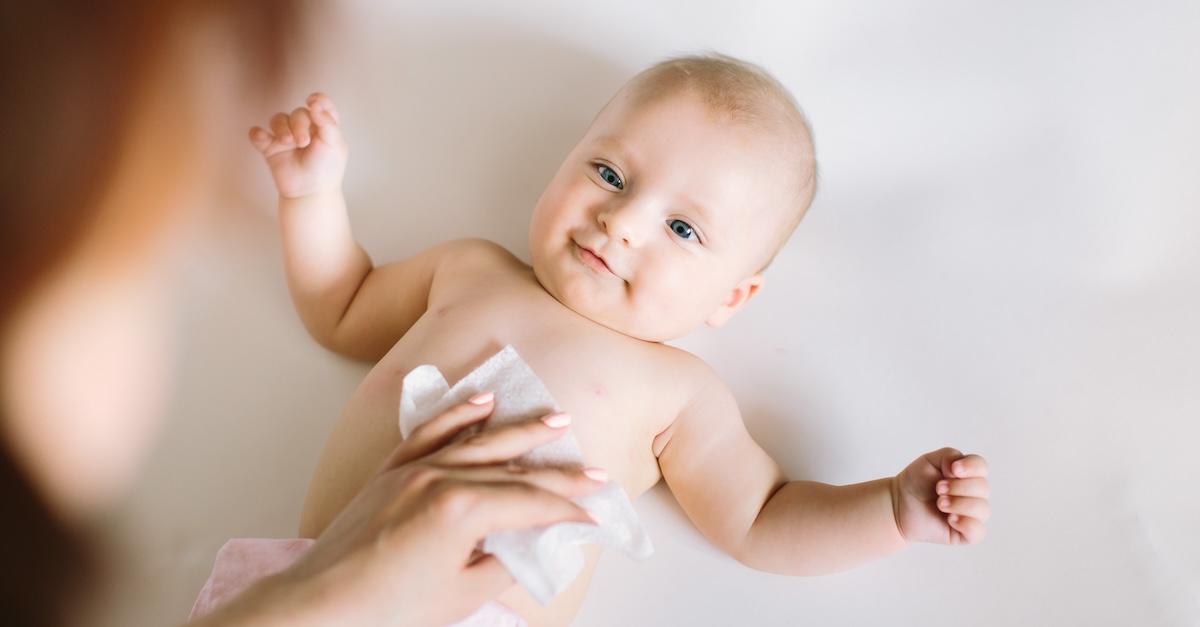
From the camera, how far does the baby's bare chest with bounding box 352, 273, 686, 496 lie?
1243 mm

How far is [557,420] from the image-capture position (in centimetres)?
109

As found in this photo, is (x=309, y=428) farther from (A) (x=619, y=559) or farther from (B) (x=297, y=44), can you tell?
(B) (x=297, y=44)

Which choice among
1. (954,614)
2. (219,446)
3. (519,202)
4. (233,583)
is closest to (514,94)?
(519,202)

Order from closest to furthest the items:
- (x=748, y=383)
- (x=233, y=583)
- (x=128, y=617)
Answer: (x=233, y=583) < (x=128, y=617) < (x=748, y=383)

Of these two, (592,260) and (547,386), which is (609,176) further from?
(547,386)

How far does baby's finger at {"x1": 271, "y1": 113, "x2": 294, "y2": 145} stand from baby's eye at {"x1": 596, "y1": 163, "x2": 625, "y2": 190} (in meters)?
0.46

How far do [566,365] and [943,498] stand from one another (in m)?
0.51

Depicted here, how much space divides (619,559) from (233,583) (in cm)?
51

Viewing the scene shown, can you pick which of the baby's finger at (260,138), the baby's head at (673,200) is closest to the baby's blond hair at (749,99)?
the baby's head at (673,200)

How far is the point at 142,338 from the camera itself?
1.42 m

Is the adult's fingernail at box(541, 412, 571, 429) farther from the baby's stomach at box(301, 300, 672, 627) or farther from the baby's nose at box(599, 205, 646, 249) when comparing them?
the baby's nose at box(599, 205, 646, 249)

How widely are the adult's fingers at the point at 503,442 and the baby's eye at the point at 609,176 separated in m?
0.36

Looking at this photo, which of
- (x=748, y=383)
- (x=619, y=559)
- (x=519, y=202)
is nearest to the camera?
(x=619, y=559)

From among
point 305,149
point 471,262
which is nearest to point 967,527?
point 471,262
